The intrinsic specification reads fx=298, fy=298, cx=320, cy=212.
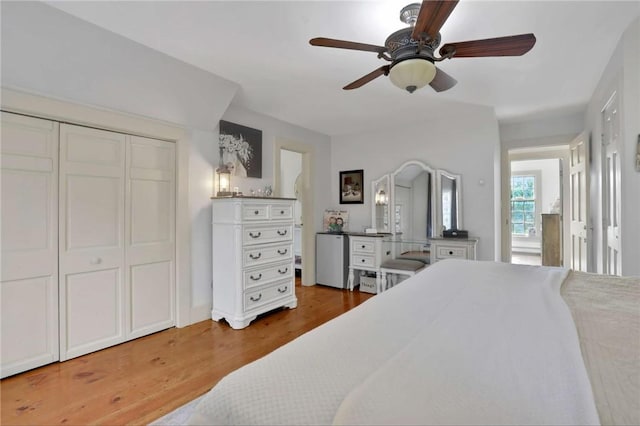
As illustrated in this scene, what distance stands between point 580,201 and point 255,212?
403 cm

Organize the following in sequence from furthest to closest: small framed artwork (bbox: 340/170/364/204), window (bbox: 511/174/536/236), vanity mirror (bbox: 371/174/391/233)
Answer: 1. window (bbox: 511/174/536/236)
2. small framed artwork (bbox: 340/170/364/204)
3. vanity mirror (bbox: 371/174/391/233)

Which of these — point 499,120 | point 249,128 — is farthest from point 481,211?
point 249,128

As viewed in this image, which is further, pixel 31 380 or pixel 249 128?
pixel 249 128

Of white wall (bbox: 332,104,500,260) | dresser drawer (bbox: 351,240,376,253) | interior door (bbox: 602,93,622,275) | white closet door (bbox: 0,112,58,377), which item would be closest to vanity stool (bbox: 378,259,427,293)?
dresser drawer (bbox: 351,240,376,253)

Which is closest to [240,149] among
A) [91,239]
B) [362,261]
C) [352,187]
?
[91,239]

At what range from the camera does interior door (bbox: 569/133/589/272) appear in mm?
3490

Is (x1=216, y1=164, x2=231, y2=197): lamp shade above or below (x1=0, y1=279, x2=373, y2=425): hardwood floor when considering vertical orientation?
above

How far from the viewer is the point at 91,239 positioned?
7.93 ft

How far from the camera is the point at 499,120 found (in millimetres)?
4207

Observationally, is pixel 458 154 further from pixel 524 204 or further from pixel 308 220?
pixel 524 204

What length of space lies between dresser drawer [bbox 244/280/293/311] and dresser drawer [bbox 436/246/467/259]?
1.94 m

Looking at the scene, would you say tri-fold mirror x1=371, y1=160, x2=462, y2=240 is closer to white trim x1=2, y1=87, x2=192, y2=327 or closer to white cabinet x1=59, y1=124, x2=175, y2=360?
white trim x1=2, y1=87, x2=192, y2=327

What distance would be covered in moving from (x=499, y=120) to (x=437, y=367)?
175 inches

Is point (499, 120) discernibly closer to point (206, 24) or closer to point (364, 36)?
point (364, 36)
